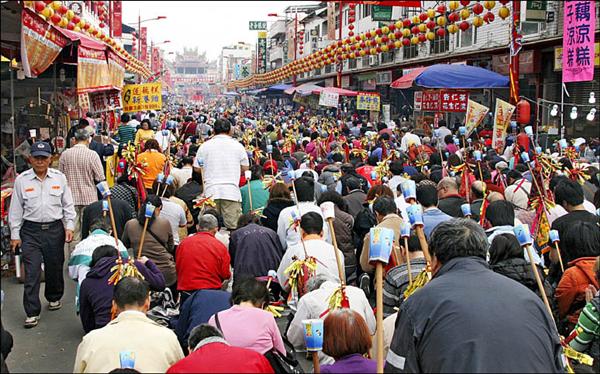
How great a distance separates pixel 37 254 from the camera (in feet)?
21.8

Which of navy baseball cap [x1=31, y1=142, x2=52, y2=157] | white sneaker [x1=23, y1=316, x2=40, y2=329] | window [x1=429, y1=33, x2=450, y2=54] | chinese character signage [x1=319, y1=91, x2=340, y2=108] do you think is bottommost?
white sneaker [x1=23, y1=316, x2=40, y2=329]

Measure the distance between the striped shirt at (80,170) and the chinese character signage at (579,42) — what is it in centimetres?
904

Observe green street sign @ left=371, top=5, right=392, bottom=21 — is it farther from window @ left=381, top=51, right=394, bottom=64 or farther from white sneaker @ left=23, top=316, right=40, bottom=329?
white sneaker @ left=23, top=316, right=40, bottom=329

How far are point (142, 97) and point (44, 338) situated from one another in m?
11.6

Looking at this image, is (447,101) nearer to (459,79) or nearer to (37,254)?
(459,79)

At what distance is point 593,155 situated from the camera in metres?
13.2

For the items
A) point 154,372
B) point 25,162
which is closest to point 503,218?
point 154,372

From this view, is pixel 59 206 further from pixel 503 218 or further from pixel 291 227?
pixel 503 218

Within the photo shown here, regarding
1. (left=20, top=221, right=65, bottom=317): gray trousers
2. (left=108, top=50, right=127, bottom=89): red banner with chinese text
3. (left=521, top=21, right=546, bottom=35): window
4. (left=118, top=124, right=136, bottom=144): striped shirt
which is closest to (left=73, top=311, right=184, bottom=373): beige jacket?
(left=20, top=221, right=65, bottom=317): gray trousers

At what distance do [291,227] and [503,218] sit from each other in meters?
2.24

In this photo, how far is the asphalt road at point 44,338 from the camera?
19.1 feet

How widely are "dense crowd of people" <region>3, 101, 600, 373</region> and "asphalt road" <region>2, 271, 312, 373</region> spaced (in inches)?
8.0

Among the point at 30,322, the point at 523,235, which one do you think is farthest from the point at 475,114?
the point at 523,235

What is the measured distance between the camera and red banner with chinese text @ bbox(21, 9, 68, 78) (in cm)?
727
